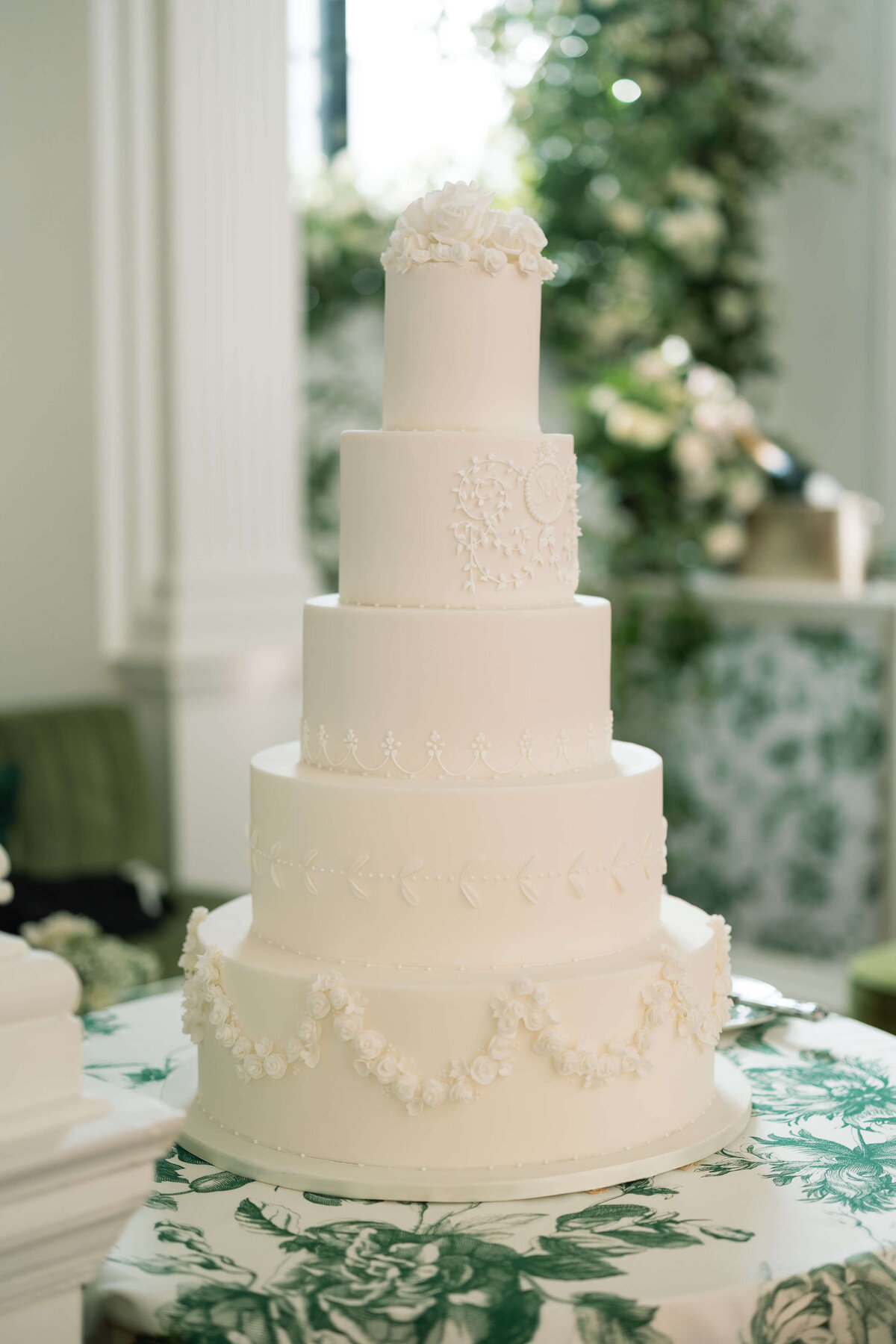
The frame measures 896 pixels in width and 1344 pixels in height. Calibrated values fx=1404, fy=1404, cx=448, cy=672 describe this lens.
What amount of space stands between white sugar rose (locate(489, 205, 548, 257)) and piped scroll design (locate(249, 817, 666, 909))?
82 cm

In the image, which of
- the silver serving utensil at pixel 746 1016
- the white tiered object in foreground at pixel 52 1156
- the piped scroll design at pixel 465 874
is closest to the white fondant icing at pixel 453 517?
the piped scroll design at pixel 465 874

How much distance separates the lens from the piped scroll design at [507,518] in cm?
191

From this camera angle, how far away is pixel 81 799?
4234 millimetres

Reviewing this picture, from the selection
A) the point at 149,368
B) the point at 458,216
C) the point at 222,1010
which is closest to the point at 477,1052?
the point at 222,1010

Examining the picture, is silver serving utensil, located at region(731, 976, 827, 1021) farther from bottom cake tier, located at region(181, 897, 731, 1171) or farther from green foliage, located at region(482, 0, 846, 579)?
green foliage, located at region(482, 0, 846, 579)

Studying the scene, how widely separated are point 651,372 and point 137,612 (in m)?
2.26

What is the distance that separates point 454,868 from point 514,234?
855mm

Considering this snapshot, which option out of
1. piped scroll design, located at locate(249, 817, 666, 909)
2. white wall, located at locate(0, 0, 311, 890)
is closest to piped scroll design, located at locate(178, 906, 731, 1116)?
piped scroll design, located at locate(249, 817, 666, 909)

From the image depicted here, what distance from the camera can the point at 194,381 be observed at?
4.71 m

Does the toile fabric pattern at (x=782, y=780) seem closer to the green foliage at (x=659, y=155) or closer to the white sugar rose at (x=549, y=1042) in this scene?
the green foliage at (x=659, y=155)

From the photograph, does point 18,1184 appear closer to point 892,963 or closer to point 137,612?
point 892,963

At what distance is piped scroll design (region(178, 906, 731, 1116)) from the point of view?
176cm

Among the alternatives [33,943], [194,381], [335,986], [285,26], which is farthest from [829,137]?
[335,986]

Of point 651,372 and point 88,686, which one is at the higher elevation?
point 651,372
